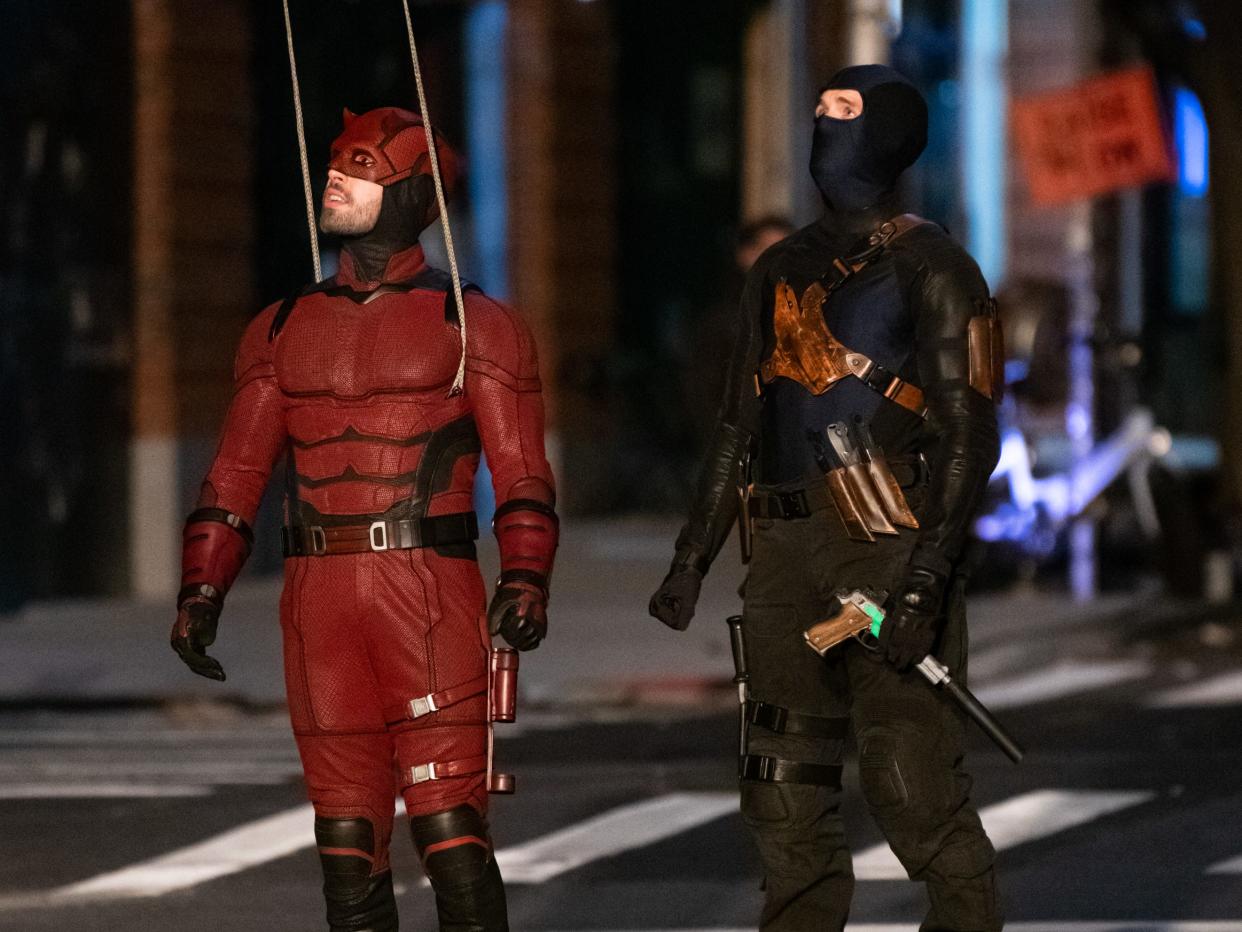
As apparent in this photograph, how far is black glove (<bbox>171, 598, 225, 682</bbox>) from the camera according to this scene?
6.54 metres

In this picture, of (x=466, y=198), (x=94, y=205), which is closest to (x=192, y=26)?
(x=94, y=205)

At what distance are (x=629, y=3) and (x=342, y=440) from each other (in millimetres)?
17337

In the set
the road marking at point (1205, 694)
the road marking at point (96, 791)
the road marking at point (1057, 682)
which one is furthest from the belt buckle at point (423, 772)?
the road marking at point (1205, 694)

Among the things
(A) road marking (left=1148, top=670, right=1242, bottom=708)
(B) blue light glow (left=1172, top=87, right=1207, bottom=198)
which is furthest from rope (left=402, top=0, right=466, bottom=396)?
(B) blue light glow (left=1172, top=87, right=1207, bottom=198)

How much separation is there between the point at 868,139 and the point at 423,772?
171 cm

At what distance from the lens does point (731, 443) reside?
6.73 m

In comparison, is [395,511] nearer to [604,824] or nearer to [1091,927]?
[1091,927]

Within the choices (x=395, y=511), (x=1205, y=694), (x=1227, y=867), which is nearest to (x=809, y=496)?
(x=395, y=511)

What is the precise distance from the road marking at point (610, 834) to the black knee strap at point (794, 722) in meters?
2.43

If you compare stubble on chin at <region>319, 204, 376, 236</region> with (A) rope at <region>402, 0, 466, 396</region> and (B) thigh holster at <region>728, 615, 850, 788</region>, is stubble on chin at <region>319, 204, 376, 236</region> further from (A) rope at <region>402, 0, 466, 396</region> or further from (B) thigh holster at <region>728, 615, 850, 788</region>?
(B) thigh holster at <region>728, 615, 850, 788</region>

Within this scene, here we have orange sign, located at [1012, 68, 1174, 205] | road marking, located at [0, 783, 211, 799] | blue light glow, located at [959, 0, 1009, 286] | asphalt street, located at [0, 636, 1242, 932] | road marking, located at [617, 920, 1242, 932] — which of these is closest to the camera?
road marking, located at [617, 920, 1242, 932]

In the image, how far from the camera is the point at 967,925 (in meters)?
6.47

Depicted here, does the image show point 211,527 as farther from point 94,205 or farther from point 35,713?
point 94,205

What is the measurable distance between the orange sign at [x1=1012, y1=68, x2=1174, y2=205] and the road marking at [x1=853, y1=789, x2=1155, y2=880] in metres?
8.52
